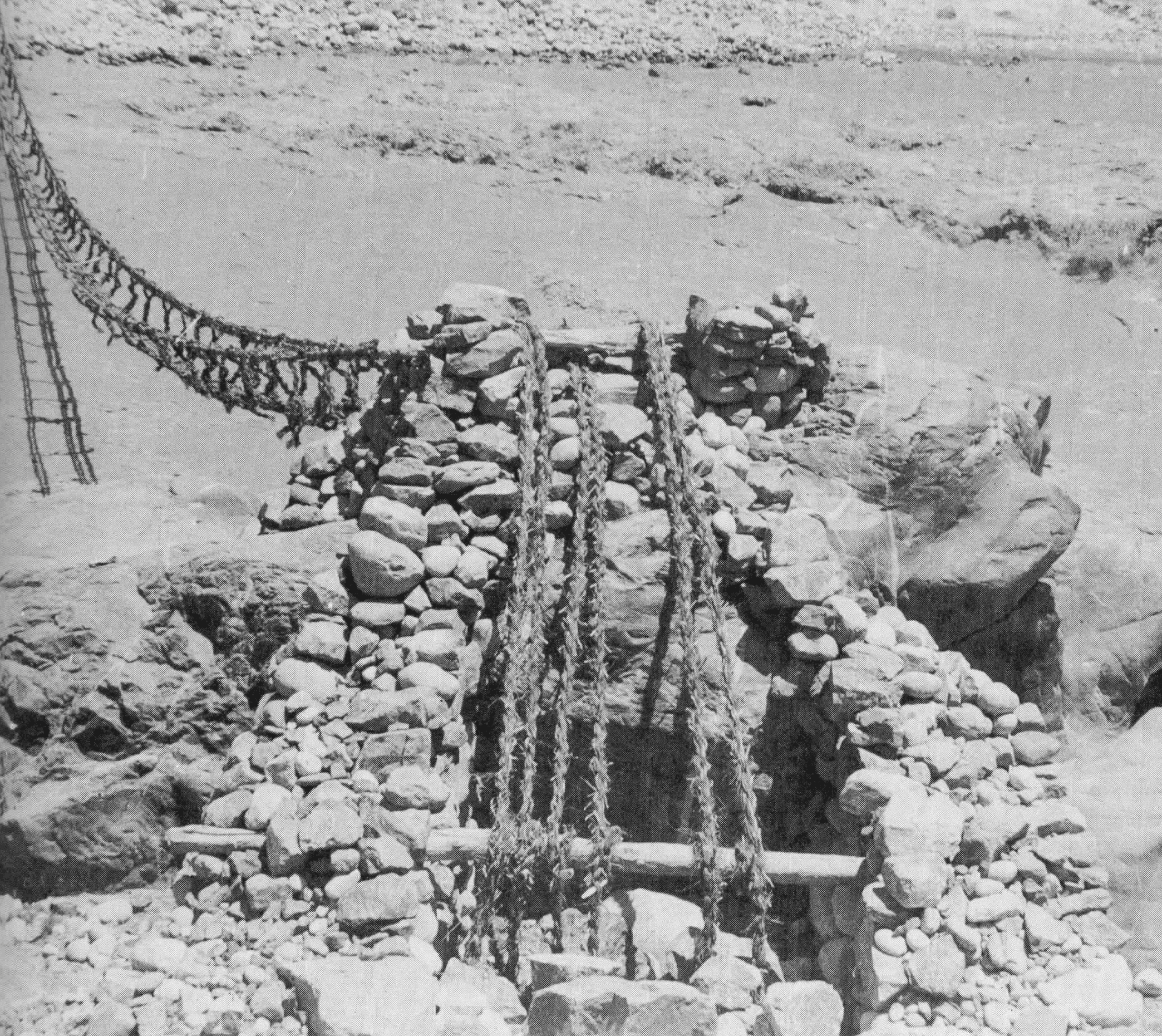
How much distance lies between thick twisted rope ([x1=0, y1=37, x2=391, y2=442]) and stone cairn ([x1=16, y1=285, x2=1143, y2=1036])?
96 centimetres

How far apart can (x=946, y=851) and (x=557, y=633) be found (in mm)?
2075

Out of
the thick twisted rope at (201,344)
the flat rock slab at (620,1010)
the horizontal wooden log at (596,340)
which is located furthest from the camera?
the thick twisted rope at (201,344)

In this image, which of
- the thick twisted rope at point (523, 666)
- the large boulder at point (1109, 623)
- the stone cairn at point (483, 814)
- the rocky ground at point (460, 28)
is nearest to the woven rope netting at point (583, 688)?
the thick twisted rope at point (523, 666)

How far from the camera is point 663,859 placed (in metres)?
5.33

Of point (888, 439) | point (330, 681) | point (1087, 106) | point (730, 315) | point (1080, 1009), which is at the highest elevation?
point (1087, 106)

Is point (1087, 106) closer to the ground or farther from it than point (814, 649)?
farther from it

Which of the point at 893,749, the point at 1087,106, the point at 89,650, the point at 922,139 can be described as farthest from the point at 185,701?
the point at 1087,106

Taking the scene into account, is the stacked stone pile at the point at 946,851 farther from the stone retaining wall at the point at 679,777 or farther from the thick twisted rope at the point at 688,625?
the thick twisted rope at the point at 688,625

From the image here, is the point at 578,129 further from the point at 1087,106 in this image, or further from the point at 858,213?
the point at 1087,106

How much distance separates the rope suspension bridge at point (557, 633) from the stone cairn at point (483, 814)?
11 cm

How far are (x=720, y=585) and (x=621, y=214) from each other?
6.03 metres

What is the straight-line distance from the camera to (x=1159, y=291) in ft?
34.5

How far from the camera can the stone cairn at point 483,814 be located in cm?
480

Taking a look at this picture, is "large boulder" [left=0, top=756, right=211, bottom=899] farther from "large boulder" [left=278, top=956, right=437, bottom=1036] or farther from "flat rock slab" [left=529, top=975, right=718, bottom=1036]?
"flat rock slab" [left=529, top=975, right=718, bottom=1036]
